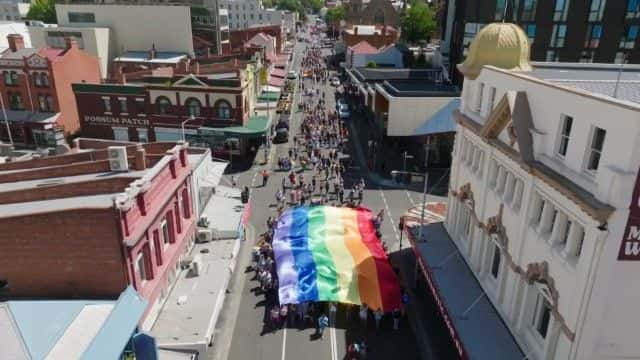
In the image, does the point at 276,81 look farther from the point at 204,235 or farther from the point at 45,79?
the point at 204,235

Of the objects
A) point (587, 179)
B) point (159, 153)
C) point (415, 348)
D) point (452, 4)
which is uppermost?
point (452, 4)

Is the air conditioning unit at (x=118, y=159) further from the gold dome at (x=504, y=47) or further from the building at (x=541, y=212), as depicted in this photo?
the gold dome at (x=504, y=47)

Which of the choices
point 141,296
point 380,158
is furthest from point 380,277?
point 380,158

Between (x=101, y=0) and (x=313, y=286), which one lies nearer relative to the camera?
(x=313, y=286)

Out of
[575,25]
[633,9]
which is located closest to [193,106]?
[575,25]

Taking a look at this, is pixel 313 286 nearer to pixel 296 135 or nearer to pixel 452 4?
pixel 296 135

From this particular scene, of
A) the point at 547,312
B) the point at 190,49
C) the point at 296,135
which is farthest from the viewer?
the point at 190,49

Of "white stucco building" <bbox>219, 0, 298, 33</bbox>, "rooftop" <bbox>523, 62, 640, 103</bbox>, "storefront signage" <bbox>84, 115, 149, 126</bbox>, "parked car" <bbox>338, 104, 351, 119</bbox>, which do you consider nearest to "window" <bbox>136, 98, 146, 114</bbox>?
"storefront signage" <bbox>84, 115, 149, 126</bbox>
